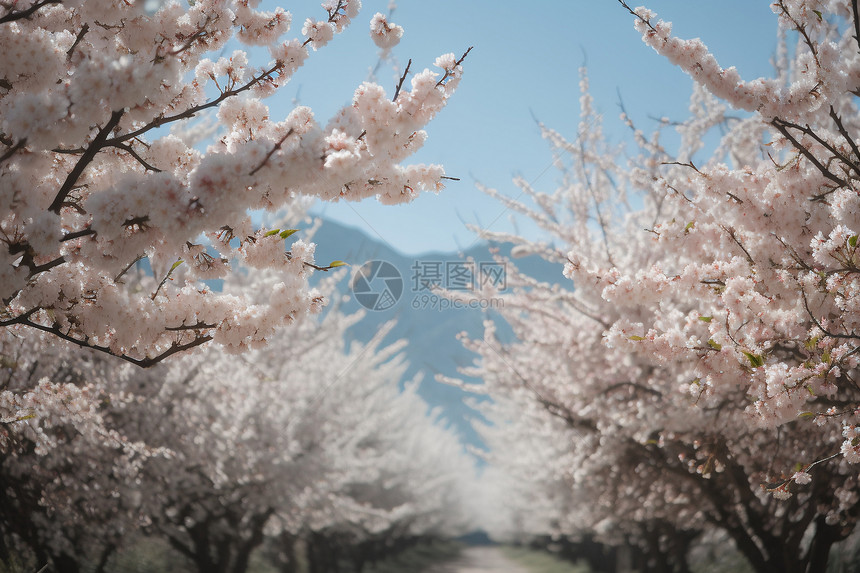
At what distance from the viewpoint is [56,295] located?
110 inches

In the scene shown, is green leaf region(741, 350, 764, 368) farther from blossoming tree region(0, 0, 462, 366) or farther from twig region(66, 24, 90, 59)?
twig region(66, 24, 90, 59)

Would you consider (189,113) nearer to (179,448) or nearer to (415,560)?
(179,448)

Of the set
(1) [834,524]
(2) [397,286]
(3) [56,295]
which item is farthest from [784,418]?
(2) [397,286]

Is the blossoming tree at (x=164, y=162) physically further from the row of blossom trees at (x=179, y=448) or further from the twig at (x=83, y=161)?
the row of blossom trees at (x=179, y=448)

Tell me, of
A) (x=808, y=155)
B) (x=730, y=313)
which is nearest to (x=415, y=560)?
(x=730, y=313)

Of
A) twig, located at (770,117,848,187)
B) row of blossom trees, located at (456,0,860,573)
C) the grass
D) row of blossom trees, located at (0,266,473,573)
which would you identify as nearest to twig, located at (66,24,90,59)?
row of blossom trees, located at (0,266,473,573)

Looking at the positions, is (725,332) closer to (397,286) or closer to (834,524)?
(834,524)

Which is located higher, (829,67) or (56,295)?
(829,67)

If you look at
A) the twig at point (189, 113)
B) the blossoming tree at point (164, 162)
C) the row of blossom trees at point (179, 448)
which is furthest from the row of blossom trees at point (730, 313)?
the row of blossom trees at point (179, 448)

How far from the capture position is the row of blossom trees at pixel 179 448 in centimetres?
530

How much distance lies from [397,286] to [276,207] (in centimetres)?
795

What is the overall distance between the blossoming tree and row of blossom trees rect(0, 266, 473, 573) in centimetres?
148

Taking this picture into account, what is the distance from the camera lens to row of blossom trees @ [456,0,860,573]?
3.14 metres

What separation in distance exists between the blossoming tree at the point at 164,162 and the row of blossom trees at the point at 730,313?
74.9 inches
